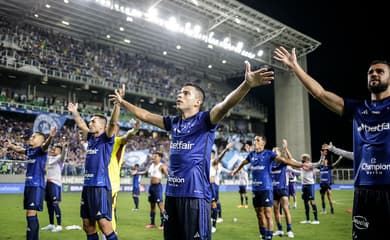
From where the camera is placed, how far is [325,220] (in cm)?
1406

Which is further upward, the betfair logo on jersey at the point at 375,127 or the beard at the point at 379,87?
the beard at the point at 379,87

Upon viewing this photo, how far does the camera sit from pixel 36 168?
313 inches

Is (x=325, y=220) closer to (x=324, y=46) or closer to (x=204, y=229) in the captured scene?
(x=204, y=229)

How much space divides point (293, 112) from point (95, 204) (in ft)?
144

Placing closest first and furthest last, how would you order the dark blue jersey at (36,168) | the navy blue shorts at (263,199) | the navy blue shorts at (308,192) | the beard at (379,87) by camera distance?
the beard at (379,87), the dark blue jersey at (36,168), the navy blue shorts at (263,199), the navy blue shorts at (308,192)

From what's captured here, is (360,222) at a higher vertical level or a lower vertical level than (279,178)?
lower

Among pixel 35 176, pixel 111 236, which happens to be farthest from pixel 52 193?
pixel 111 236

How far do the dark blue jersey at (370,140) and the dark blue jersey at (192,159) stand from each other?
65.0 inches

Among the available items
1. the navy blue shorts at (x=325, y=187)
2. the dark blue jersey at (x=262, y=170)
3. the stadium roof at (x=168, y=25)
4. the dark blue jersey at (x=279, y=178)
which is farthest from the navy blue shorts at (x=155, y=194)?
the stadium roof at (x=168, y=25)

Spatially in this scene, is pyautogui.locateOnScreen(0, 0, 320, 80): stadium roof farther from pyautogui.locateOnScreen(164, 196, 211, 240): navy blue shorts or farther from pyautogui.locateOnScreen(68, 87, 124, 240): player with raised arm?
pyautogui.locateOnScreen(164, 196, 211, 240): navy blue shorts

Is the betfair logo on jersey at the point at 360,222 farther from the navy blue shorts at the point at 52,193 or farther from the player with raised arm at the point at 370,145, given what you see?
the navy blue shorts at the point at 52,193

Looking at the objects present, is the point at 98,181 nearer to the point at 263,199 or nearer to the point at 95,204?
the point at 95,204

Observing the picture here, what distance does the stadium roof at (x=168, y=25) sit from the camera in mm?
31969

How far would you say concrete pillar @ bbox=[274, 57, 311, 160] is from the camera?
1836 inches
